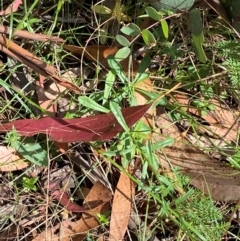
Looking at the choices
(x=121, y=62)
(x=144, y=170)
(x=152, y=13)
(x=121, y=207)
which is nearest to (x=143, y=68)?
(x=121, y=62)

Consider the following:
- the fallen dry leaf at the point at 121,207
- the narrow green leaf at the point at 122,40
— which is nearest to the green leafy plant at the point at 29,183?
the fallen dry leaf at the point at 121,207

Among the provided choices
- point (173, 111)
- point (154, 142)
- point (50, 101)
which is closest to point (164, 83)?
point (173, 111)

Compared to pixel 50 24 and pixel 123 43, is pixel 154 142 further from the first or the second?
pixel 50 24

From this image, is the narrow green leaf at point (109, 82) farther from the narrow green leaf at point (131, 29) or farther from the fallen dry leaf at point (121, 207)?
the fallen dry leaf at point (121, 207)

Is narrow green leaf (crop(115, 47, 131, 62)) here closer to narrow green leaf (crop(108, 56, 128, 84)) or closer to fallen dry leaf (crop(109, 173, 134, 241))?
narrow green leaf (crop(108, 56, 128, 84))

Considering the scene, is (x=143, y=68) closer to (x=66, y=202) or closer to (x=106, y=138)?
(x=106, y=138)

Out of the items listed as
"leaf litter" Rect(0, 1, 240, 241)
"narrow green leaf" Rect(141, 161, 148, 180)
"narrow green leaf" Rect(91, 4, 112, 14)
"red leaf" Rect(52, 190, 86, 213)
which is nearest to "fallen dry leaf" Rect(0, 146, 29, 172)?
"leaf litter" Rect(0, 1, 240, 241)
